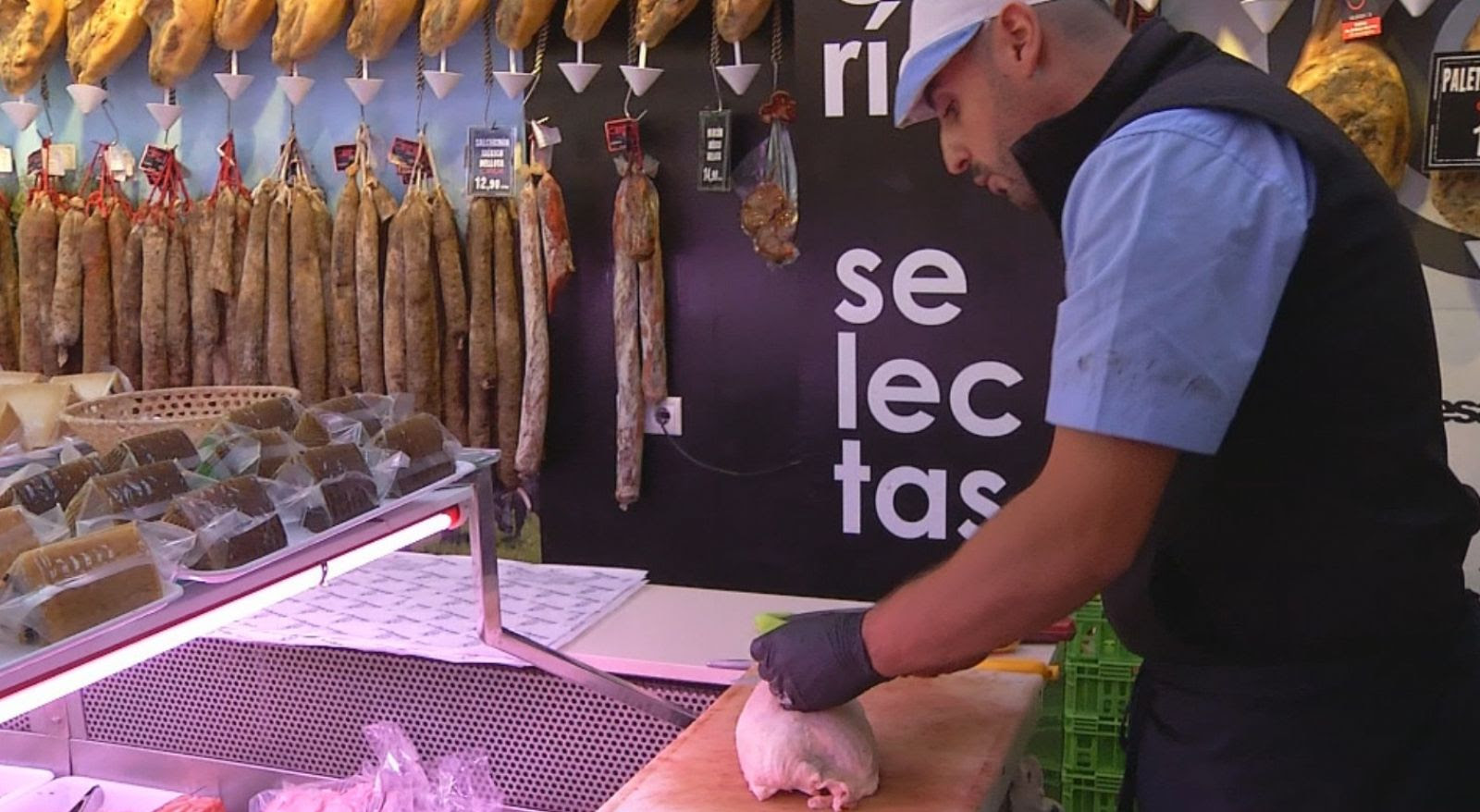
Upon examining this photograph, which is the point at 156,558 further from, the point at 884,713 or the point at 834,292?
the point at 834,292

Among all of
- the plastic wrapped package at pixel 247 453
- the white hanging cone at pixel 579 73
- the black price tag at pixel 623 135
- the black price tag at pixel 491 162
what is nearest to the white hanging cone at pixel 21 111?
the black price tag at pixel 491 162

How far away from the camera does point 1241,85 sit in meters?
1.63

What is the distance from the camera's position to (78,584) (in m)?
1.62

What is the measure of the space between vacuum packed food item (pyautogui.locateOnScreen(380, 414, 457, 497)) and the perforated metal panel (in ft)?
2.10

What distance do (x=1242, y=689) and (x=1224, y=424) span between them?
486mm

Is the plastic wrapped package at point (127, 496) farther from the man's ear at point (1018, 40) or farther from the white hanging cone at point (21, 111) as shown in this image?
the white hanging cone at point (21, 111)

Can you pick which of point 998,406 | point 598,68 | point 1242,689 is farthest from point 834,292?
point 1242,689

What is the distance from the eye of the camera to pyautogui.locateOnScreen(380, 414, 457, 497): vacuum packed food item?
225cm

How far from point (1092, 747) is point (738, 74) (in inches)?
93.1

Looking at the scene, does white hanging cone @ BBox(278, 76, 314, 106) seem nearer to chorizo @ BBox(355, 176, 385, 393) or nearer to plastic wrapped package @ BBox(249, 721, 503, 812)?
chorizo @ BBox(355, 176, 385, 393)

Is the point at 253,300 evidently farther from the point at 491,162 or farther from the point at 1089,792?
the point at 1089,792

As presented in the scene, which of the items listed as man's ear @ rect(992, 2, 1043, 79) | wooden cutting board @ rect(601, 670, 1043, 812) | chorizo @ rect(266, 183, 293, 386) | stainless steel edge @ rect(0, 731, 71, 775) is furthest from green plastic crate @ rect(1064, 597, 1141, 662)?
chorizo @ rect(266, 183, 293, 386)

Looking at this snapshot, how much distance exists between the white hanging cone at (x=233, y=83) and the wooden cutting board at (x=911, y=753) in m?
3.53

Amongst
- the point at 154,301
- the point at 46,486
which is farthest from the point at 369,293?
the point at 46,486
